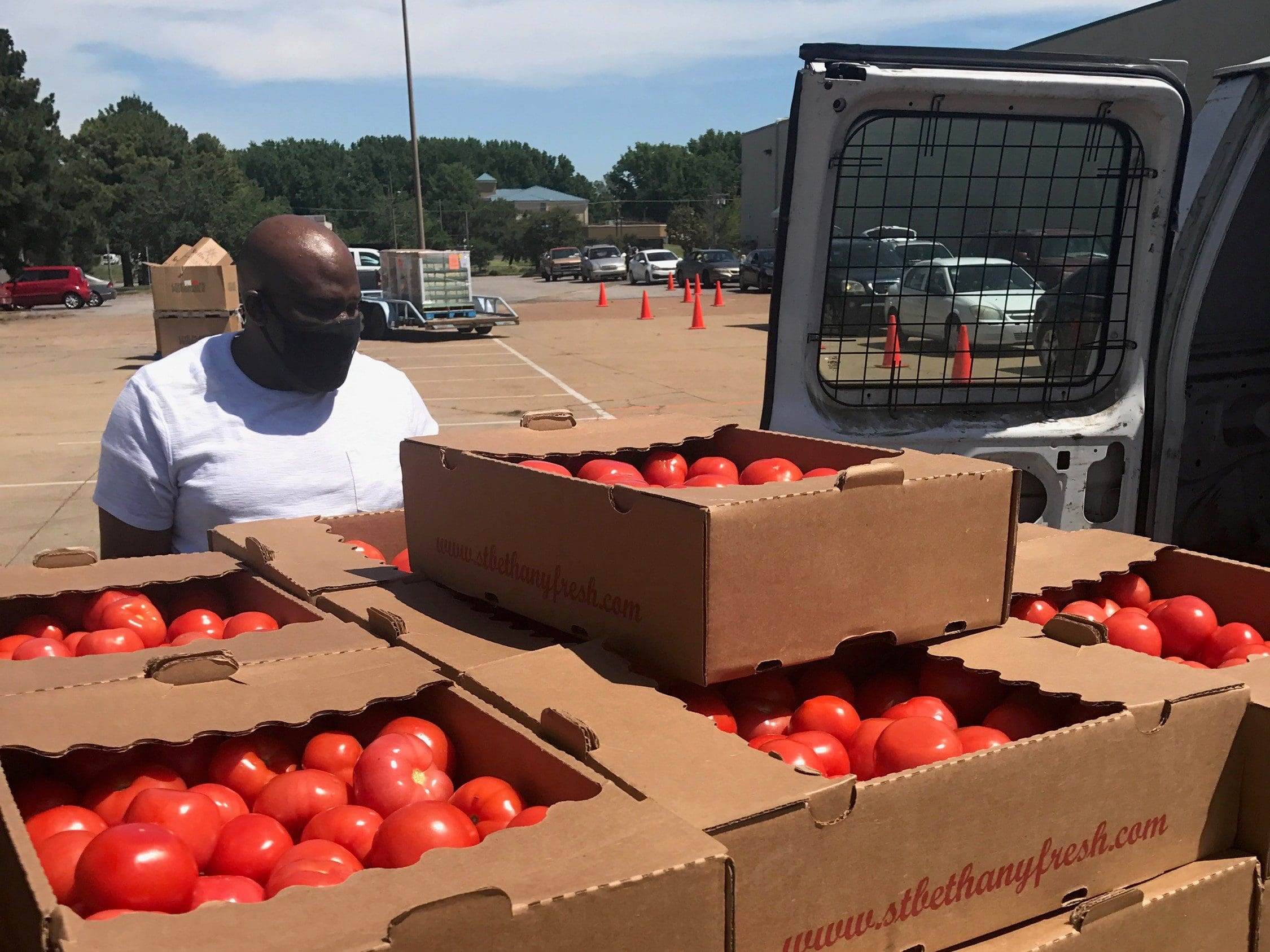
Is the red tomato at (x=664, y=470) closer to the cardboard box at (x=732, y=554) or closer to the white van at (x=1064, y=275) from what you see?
the cardboard box at (x=732, y=554)

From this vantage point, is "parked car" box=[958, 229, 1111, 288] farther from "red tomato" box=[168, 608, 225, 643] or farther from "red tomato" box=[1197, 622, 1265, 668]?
"red tomato" box=[168, 608, 225, 643]

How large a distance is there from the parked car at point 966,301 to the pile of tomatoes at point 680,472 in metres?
1.10

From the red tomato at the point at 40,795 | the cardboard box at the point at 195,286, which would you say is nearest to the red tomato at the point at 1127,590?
the red tomato at the point at 40,795

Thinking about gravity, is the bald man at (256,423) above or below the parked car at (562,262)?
above

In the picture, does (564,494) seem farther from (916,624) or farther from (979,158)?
(979,158)

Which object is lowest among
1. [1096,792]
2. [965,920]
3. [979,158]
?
[965,920]

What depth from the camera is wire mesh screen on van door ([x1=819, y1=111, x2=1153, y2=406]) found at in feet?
11.0

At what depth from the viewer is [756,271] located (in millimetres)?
36312

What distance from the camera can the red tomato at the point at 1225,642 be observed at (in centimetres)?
250

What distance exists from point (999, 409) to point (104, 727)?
280 cm

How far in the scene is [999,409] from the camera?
3.66 metres

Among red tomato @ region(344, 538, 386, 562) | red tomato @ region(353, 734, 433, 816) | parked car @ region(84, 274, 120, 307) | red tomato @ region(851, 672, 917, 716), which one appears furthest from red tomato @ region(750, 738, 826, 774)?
parked car @ region(84, 274, 120, 307)

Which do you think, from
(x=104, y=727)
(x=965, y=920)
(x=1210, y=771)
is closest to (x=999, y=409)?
(x=1210, y=771)

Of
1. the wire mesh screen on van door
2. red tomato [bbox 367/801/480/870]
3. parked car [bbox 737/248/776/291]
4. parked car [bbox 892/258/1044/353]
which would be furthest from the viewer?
parked car [bbox 737/248/776/291]
